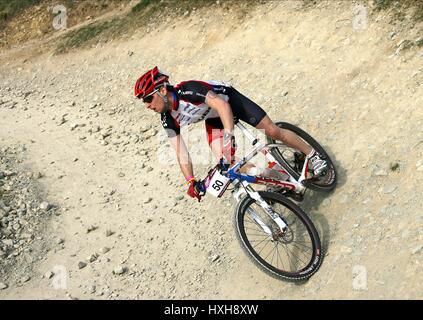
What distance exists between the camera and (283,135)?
29.6 ft

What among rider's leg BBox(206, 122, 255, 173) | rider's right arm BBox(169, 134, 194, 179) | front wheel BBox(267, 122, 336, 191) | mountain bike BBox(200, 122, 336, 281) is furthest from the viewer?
front wheel BBox(267, 122, 336, 191)

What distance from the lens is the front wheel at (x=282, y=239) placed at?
25.5 ft

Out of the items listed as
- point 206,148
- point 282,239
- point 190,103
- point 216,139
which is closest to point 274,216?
point 282,239

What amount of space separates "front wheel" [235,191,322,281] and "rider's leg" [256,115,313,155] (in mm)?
1192

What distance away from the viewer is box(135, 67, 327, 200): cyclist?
7984mm

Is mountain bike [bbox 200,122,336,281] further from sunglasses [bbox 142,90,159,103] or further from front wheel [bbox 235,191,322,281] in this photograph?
sunglasses [bbox 142,90,159,103]

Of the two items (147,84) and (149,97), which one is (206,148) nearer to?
(149,97)

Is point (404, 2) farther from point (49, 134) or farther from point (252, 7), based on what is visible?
point (49, 134)

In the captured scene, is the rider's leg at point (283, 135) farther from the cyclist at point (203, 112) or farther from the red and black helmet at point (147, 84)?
the red and black helmet at point (147, 84)

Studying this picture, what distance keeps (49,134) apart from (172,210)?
5.08 meters

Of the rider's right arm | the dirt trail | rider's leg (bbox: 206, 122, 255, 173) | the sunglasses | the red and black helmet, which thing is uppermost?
the red and black helmet

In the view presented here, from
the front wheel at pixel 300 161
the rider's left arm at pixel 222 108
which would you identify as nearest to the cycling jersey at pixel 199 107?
the rider's left arm at pixel 222 108

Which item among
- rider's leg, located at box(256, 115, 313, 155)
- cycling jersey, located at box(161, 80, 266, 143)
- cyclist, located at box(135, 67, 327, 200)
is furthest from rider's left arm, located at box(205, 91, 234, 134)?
rider's leg, located at box(256, 115, 313, 155)
